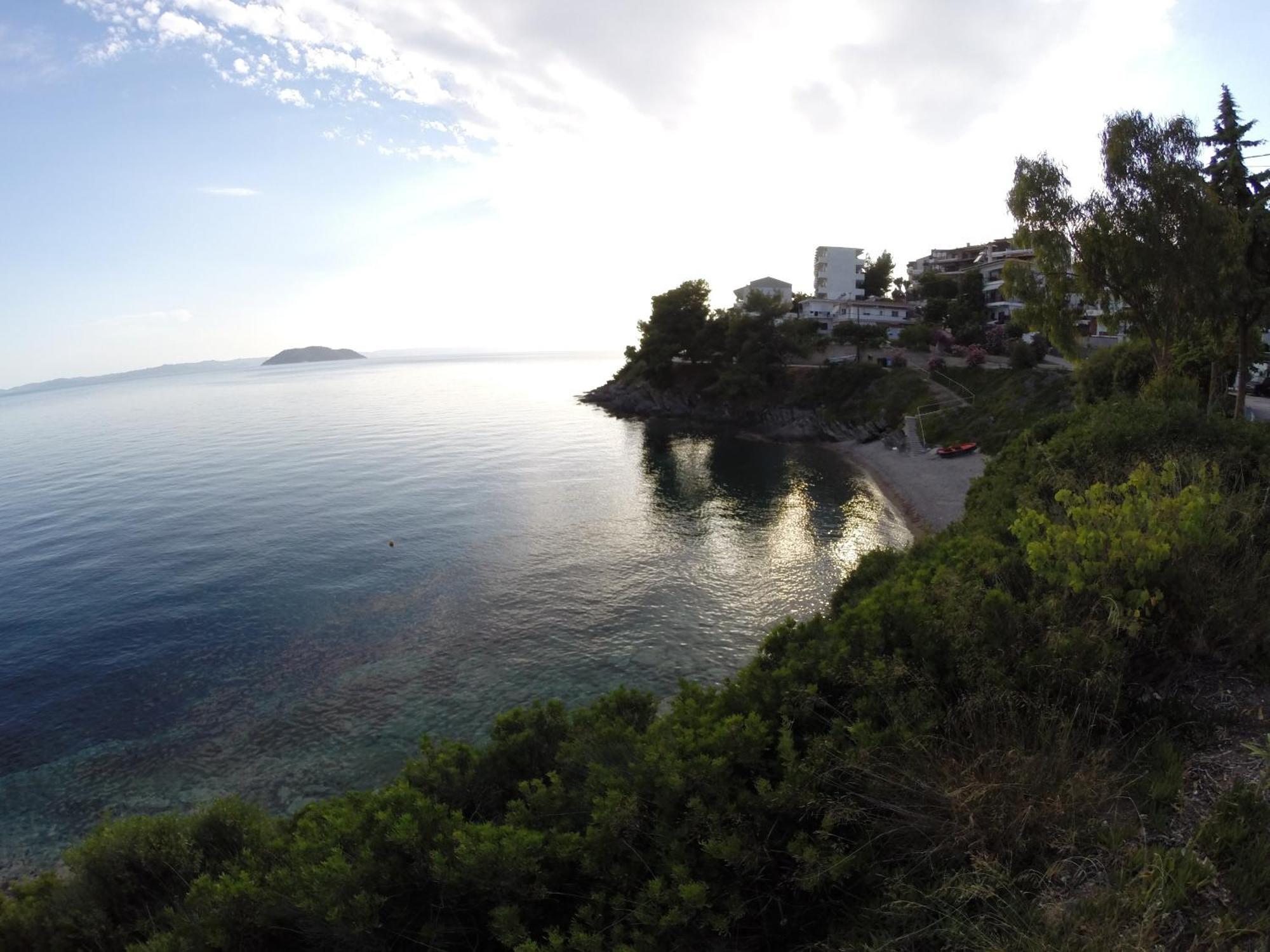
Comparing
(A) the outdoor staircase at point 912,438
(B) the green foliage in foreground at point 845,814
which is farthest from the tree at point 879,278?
(B) the green foliage in foreground at point 845,814

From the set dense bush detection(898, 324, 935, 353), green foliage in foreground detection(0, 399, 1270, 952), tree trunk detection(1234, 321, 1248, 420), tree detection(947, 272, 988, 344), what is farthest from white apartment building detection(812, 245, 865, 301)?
green foliage in foreground detection(0, 399, 1270, 952)

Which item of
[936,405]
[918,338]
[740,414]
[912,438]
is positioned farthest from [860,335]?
[912,438]

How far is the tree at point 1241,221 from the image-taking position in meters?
23.7

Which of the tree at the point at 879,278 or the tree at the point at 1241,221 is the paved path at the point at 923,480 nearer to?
the tree at the point at 1241,221

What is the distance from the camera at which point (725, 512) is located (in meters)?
43.9

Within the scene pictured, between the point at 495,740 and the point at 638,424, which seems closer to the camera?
the point at 495,740

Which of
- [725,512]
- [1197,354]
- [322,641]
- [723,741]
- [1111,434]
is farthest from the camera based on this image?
[725,512]

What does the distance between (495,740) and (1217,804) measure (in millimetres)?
10277

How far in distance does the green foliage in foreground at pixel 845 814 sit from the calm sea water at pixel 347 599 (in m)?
9.22

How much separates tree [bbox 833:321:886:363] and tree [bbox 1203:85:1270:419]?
5703 centimetres

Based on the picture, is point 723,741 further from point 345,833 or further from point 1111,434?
point 1111,434

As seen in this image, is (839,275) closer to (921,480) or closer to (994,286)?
(994,286)

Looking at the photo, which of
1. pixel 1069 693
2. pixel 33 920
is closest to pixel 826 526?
pixel 1069 693

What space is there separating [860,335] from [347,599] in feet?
248
